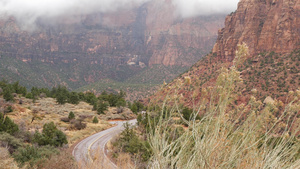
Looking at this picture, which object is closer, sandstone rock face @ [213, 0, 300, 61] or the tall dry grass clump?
the tall dry grass clump

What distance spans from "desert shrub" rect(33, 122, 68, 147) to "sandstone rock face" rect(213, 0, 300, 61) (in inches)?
2099

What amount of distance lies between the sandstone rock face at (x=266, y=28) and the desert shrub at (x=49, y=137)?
5331 cm

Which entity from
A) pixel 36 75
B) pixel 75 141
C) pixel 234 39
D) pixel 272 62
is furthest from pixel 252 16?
pixel 36 75

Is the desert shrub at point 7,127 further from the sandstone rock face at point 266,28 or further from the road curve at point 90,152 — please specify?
the sandstone rock face at point 266,28

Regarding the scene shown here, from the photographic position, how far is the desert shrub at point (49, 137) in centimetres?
1870

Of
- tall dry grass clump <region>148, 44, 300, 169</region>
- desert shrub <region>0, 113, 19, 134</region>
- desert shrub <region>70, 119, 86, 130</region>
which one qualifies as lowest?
desert shrub <region>70, 119, 86, 130</region>

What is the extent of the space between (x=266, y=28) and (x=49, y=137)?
64.2 m

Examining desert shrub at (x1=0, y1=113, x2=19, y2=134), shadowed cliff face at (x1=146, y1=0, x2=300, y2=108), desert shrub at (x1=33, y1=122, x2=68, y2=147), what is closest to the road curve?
desert shrub at (x1=33, y1=122, x2=68, y2=147)

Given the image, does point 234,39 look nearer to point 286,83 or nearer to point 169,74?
point 286,83

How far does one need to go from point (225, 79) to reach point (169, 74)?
151 m

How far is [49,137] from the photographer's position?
19719 mm

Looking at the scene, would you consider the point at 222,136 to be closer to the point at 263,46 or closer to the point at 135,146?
the point at 135,146

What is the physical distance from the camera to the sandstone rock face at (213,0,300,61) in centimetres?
5741

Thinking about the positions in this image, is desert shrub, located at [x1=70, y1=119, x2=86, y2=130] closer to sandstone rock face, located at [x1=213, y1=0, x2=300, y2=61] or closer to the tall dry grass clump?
the tall dry grass clump
